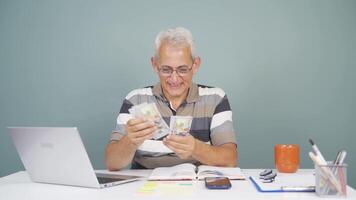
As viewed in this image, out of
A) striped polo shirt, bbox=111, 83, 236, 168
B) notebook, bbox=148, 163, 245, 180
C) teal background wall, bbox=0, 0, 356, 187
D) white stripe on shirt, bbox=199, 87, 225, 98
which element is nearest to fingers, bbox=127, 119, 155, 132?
notebook, bbox=148, 163, 245, 180

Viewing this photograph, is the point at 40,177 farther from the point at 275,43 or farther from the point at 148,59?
the point at 275,43

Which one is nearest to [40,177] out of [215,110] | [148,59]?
[215,110]

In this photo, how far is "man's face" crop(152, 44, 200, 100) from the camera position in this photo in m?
2.13

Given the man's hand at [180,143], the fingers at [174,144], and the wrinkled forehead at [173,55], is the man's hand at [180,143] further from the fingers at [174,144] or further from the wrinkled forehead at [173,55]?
the wrinkled forehead at [173,55]

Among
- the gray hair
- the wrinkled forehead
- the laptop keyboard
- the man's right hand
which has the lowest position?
the laptop keyboard

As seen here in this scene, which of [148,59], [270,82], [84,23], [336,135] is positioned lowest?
[336,135]

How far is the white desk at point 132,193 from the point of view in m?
1.25

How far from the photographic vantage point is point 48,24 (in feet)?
9.61

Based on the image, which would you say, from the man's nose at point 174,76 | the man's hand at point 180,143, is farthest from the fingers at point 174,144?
the man's nose at point 174,76

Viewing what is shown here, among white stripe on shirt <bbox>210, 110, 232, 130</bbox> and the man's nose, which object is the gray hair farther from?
white stripe on shirt <bbox>210, 110, 232, 130</bbox>

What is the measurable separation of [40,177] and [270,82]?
179 centimetres

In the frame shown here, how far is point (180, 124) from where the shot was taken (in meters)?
1.68

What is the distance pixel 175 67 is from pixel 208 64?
72 cm

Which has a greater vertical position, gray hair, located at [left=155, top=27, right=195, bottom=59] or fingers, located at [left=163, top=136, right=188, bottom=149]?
gray hair, located at [left=155, top=27, right=195, bottom=59]
